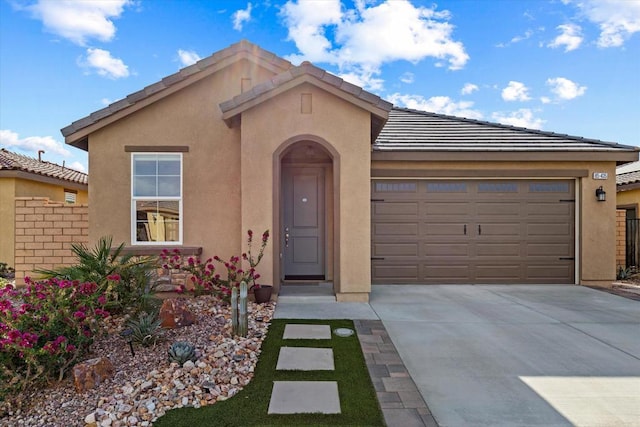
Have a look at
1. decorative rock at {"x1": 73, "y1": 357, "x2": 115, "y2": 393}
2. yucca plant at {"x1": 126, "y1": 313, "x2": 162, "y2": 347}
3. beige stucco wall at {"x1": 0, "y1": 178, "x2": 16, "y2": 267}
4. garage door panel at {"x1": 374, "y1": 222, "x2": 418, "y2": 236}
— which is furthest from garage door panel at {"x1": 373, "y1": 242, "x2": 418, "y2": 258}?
beige stucco wall at {"x1": 0, "y1": 178, "x2": 16, "y2": 267}

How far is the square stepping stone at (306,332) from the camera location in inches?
186

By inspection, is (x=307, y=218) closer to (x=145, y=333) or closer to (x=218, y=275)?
(x=218, y=275)

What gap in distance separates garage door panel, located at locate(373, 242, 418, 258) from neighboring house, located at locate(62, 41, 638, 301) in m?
0.02

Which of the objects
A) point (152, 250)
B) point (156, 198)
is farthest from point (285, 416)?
point (156, 198)

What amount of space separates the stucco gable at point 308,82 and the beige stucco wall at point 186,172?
987mm

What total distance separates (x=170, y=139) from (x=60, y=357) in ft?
15.8

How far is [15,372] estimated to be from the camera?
10.6ft

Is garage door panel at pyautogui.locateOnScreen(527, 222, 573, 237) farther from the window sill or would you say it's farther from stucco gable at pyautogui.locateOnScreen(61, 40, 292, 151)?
the window sill

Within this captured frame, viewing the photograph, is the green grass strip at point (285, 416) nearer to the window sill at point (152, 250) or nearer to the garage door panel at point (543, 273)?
the window sill at point (152, 250)

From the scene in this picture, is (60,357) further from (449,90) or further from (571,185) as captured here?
(449,90)

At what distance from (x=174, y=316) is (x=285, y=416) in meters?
2.67

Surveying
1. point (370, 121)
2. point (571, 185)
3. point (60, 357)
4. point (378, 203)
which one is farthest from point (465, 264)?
point (60, 357)

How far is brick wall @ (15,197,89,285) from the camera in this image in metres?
7.84

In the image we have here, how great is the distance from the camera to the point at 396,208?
27.7 ft
